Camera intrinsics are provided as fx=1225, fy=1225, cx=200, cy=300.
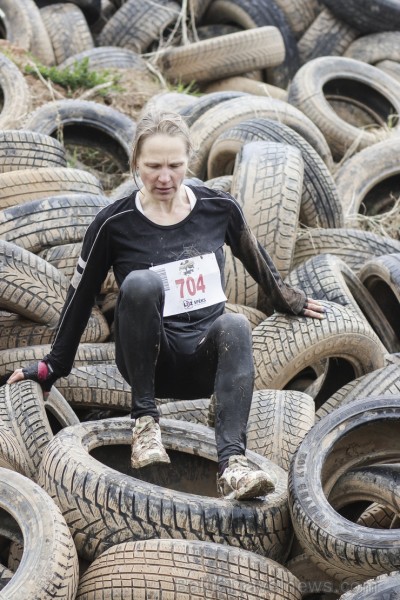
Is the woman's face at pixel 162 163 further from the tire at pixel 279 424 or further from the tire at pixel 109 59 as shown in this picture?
the tire at pixel 109 59

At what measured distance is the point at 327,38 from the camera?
37.6 ft

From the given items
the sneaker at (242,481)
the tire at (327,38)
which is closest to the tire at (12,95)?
the tire at (327,38)

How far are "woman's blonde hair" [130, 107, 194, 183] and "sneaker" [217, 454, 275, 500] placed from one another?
1.19 m

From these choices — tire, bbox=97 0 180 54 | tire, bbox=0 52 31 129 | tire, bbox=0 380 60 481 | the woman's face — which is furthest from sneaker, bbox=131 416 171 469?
tire, bbox=97 0 180 54

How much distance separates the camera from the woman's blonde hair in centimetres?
454

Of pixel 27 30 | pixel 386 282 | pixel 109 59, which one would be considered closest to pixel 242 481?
pixel 386 282

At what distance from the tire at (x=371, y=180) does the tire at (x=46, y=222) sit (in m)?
2.32

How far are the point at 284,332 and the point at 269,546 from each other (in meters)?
1.56

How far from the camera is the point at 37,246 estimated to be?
6.55m

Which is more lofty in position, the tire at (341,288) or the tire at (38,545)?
the tire at (38,545)

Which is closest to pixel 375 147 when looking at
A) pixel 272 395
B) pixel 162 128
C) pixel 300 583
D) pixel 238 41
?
pixel 238 41

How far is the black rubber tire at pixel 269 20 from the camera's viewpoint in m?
11.2

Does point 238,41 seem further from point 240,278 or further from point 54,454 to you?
point 54,454

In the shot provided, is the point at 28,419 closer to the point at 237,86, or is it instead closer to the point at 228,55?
the point at 228,55
